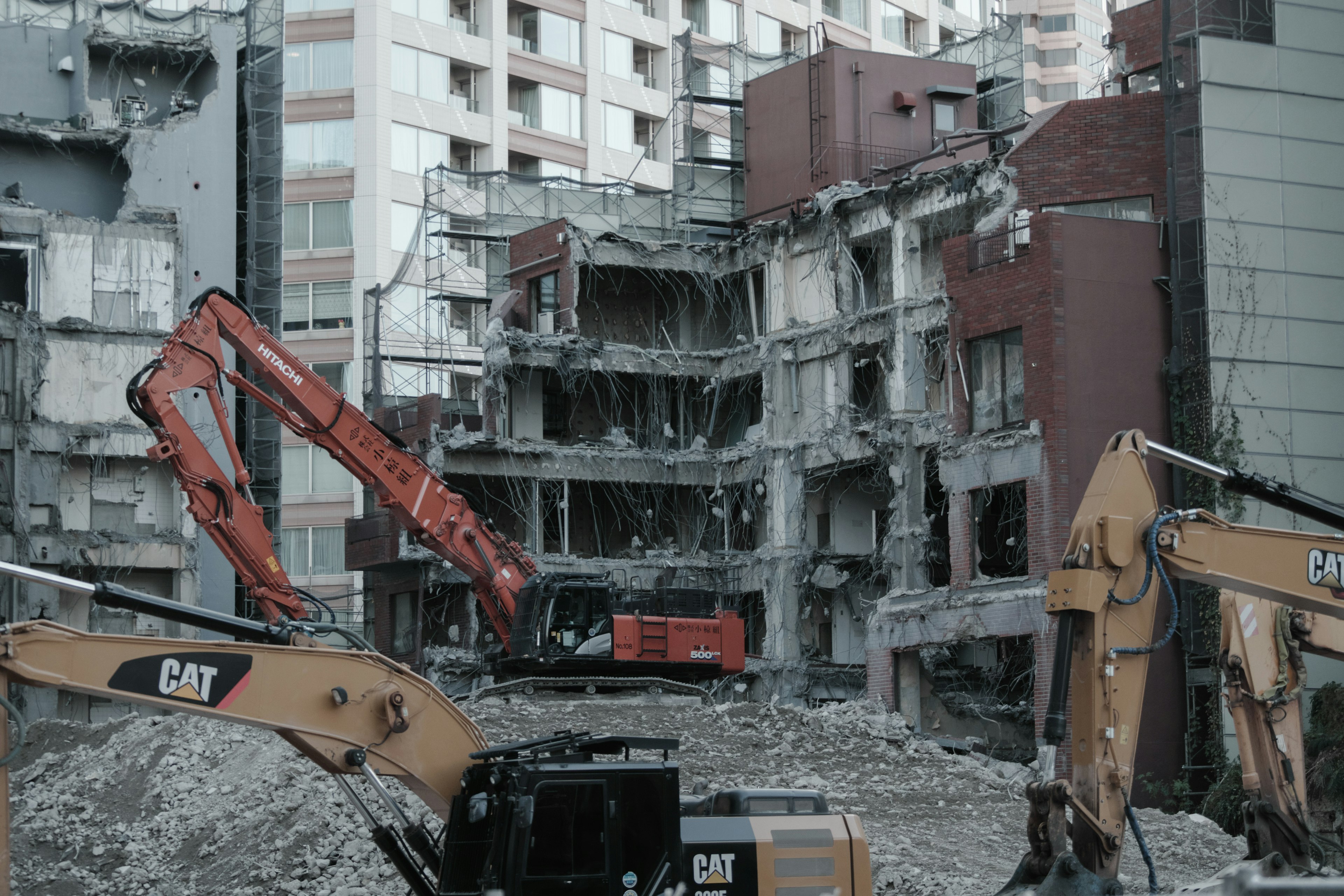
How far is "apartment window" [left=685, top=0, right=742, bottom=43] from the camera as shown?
262ft

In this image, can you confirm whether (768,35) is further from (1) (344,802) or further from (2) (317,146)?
(1) (344,802)

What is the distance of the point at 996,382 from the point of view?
38594 mm

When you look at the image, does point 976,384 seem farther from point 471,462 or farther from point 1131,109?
point 471,462

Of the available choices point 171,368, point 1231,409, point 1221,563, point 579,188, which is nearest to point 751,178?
point 579,188

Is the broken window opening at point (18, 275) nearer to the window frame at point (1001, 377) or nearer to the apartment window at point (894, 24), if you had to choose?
the window frame at point (1001, 377)

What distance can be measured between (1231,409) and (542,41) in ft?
148

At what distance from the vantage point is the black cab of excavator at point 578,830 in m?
13.4

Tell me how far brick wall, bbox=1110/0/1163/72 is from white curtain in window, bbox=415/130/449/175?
34907 mm

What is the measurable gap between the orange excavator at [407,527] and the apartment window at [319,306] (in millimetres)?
36603

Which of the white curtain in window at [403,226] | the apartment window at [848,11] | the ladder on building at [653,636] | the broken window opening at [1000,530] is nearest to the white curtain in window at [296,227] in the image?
the white curtain in window at [403,226]

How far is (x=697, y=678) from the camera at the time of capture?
3659 cm

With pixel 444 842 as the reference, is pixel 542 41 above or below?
above

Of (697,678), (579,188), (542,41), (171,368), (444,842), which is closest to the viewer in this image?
(444,842)

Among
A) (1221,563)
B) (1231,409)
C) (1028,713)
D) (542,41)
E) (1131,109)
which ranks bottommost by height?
(1028,713)
